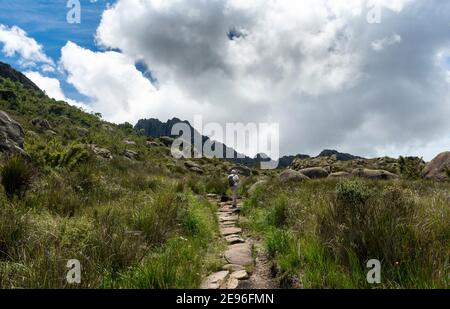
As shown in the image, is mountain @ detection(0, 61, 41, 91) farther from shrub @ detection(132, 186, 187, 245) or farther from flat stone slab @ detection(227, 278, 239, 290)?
flat stone slab @ detection(227, 278, 239, 290)

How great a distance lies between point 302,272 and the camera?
4.61m

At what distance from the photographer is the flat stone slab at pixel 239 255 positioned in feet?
19.5

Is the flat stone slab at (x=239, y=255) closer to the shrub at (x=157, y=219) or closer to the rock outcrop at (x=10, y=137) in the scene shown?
the shrub at (x=157, y=219)

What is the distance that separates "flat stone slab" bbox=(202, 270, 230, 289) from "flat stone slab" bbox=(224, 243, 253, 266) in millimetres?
712

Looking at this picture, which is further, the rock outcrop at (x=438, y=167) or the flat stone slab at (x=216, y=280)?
the rock outcrop at (x=438, y=167)

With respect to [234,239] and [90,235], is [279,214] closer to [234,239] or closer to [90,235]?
[234,239]

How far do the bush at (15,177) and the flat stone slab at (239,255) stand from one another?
192 inches

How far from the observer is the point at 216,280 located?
4.79 metres

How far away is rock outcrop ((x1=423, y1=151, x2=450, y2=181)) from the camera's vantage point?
21766 millimetres

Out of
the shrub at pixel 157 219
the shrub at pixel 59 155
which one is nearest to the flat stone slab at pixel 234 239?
the shrub at pixel 157 219
